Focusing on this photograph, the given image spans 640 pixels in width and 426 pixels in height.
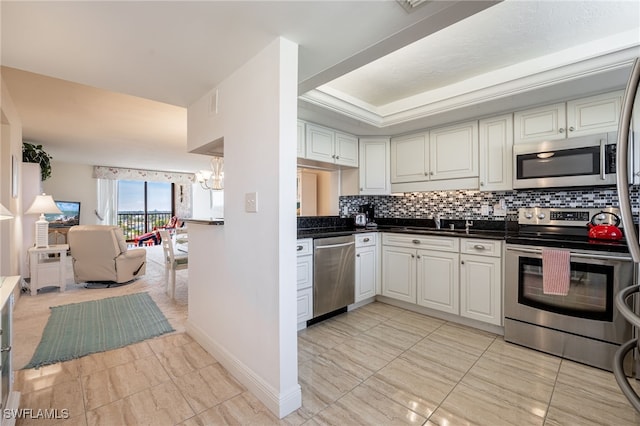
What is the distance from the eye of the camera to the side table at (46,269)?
3.81 meters

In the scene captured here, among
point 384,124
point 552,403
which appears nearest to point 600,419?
point 552,403

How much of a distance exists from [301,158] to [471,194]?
1.99 meters

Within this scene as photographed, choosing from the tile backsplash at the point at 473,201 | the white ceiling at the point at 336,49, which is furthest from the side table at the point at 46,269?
the tile backsplash at the point at 473,201

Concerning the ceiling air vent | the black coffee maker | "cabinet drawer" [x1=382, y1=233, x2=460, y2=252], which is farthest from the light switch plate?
the black coffee maker

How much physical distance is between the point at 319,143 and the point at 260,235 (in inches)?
71.1

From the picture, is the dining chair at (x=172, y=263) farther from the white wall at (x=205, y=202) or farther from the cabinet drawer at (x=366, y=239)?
the white wall at (x=205, y=202)

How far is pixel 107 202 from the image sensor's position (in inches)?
321

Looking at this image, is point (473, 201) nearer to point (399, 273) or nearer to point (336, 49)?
point (399, 273)

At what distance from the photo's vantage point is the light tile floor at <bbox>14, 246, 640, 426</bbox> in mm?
1605

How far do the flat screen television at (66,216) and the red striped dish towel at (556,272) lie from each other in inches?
363

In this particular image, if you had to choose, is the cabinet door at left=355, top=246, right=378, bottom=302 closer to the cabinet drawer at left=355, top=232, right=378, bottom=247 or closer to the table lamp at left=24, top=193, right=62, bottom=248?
the cabinet drawer at left=355, top=232, right=378, bottom=247

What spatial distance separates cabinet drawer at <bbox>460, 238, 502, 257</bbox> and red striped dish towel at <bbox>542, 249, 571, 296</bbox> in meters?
0.40

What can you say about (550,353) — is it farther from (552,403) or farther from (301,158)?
(301,158)

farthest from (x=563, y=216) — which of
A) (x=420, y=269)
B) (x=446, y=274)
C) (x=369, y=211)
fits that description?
(x=369, y=211)
